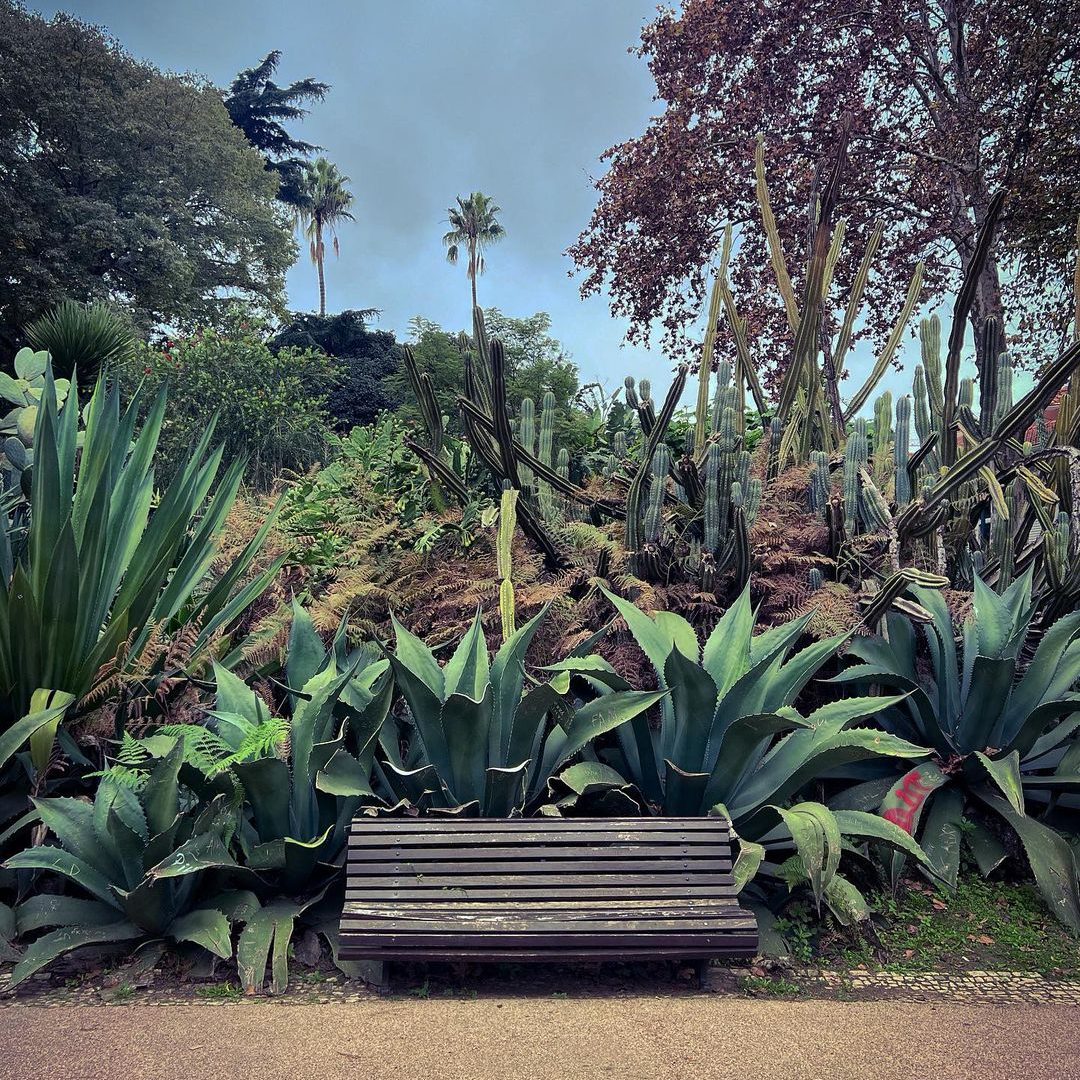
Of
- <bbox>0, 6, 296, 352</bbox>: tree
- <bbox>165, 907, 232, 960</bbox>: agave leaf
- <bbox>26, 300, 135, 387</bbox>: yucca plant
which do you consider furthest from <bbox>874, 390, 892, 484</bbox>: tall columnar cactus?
<bbox>0, 6, 296, 352</bbox>: tree

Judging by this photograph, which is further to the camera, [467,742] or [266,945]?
[467,742]

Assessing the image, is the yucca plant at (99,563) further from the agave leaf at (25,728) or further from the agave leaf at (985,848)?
the agave leaf at (985,848)

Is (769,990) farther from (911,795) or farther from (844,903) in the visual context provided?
(911,795)

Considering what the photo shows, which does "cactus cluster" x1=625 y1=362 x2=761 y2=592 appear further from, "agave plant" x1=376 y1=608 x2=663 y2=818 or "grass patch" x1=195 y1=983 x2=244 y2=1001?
"grass patch" x1=195 y1=983 x2=244 y2=1001

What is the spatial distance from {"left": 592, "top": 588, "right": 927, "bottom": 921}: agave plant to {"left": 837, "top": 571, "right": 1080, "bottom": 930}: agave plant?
303 millimetres

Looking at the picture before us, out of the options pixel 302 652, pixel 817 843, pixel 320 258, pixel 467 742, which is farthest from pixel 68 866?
pixel 320 258

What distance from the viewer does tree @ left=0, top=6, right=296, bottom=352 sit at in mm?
21125

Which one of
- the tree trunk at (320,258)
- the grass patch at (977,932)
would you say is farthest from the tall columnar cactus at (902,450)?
the tree trunk at (320,258)

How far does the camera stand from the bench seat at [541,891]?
8.73 feet

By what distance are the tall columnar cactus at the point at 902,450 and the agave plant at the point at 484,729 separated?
217 cm

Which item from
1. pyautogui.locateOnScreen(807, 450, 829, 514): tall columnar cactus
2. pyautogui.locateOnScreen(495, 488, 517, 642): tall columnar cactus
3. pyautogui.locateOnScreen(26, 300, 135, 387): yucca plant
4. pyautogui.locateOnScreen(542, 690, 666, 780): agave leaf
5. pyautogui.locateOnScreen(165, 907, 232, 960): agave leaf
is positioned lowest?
pyautogui.locateOnScreen(165, 907, 232, 960): agave leaf

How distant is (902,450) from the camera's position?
16.6 ft

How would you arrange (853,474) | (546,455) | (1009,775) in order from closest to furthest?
(1009,775) → (853,474) → (546,455)

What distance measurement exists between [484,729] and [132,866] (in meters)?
1.19
